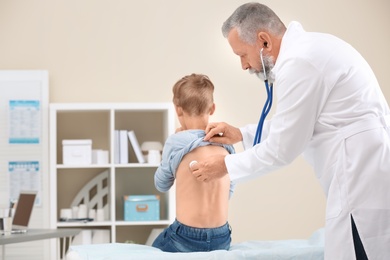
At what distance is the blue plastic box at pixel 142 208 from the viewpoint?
15.5 ft

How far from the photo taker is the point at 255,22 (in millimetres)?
2199

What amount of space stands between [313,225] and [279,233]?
0.26 meters

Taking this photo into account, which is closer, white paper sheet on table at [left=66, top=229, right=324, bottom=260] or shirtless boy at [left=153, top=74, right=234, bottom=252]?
white paper sheet on table at [left=66, top=229, right=324, bottom=260]

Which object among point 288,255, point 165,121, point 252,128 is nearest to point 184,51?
point 165,121

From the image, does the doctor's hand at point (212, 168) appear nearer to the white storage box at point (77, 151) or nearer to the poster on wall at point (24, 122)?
the white storage box at point (77, 151)

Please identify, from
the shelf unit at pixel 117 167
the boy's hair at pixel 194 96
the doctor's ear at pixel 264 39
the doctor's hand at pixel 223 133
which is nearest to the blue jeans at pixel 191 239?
the doctor's hand at pixel 223 133

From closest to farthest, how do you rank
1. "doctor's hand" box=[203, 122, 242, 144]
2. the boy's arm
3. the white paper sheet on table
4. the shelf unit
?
the white paper sheet on table → "doctor's hand" box=[203, 122, 242, 144] → the boy's arm → the shelf unit

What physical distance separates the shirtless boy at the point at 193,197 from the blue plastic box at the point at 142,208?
194cm

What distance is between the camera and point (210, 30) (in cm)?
523

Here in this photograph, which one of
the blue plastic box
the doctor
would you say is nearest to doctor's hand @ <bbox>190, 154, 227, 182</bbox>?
the doctor

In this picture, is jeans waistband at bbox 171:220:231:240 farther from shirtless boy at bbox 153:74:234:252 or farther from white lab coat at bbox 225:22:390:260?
white lab coat at bbox 225:22:390:260

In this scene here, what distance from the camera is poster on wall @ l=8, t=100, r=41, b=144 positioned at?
4816 millimetres

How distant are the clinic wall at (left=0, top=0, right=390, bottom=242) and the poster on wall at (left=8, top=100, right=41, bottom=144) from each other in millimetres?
207

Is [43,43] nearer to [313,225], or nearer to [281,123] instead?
[313,225]
